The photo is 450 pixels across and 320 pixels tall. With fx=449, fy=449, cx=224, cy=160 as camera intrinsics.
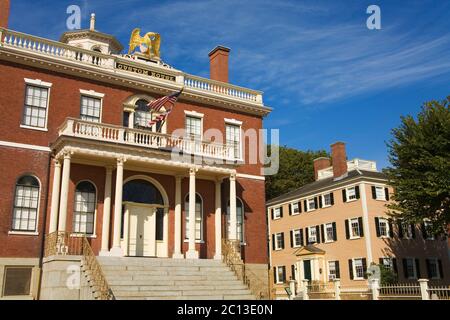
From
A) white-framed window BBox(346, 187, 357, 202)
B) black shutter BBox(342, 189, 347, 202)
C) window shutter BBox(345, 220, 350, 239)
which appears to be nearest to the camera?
window shutter BBox(345, 220, 350, 239)

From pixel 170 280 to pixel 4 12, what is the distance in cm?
1515

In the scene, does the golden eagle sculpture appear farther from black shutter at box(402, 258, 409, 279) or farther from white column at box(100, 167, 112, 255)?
black shutter at box(402, 258, 409, 279)

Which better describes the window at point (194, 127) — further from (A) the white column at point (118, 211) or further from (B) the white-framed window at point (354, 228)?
(B) the white-framed window at point (354, 228)

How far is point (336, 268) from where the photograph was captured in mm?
37125

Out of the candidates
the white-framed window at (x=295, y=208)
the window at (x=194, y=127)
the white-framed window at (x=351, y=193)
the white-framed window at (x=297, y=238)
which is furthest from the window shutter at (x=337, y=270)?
the window at (x=194, y=127)

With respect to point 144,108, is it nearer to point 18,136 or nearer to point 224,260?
point 18,136

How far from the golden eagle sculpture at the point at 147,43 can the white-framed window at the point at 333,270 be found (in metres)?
22.5

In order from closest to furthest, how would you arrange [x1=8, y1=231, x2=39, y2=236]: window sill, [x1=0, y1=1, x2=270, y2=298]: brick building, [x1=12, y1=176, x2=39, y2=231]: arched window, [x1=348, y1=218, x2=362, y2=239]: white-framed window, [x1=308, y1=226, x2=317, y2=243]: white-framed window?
[x1=8, y1=231, x2=39, y2=236]: window sill, [x1=12, y1=176, x2=39, y2=231]: arched window, [x1=0, y1=1, x2=270, y2=298]: brick building, [x1=348, y1=218, x2=362, y2=239]: white-framed window, [x1=308, y1=226, x2=317, y2=243]: white-framed window

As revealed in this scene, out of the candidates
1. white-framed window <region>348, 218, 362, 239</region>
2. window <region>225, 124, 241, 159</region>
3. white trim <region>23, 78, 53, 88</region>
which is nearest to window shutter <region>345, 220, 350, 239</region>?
white-framed window <region>348, 218, 362, 239</region>

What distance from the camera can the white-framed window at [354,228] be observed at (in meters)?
35.8

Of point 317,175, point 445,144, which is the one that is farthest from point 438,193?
point 317,175

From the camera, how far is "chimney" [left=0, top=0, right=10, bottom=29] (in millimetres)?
21547

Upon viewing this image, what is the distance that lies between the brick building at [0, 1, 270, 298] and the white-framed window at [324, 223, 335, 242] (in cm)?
1469

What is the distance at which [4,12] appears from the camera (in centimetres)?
2172
